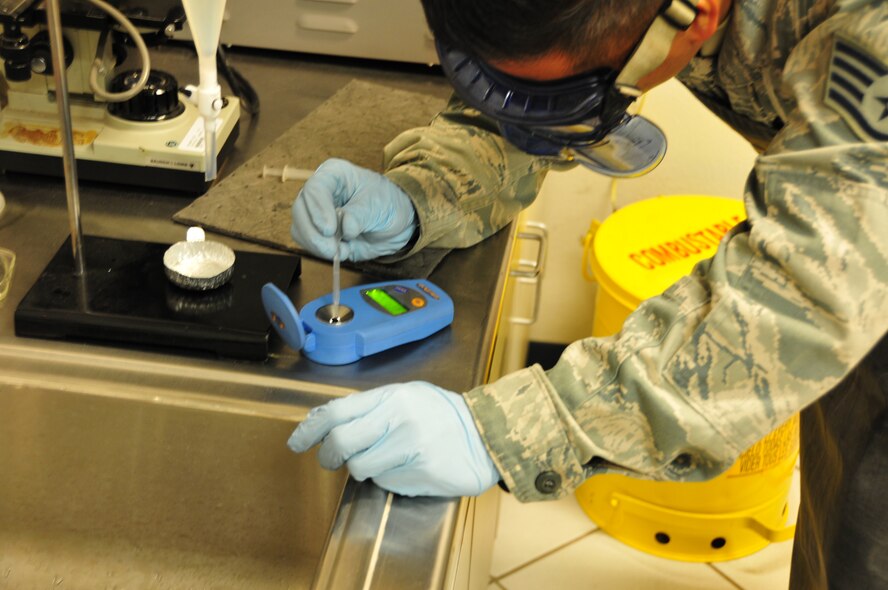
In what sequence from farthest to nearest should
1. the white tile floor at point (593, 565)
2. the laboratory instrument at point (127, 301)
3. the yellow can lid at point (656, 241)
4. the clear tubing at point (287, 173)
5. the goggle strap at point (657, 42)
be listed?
the white tile floor at point (593, 565)
the yellow can lid at point (656, 241)
the clear tubing at point (287, 173)
the laboratory instrument at point (127, 301)
the goggle strap at point (657, 42)

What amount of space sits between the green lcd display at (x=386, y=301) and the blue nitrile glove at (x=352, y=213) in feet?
0.24

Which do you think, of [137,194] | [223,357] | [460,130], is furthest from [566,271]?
[223,357]

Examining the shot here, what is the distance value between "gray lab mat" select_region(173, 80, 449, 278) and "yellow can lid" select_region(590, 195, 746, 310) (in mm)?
492

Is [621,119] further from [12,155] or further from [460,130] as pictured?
[12,155]

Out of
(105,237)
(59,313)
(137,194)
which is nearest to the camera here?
(59,313)

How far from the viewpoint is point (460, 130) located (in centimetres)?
110

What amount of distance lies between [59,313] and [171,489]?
7.5 inches

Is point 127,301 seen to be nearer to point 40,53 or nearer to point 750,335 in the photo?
point 40,53

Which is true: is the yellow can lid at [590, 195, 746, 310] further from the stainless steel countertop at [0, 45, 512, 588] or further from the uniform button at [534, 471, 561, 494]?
the uniform button at [534, 471, 561, 494]

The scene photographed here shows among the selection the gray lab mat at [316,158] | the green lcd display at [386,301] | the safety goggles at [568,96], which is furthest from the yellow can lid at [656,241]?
the green lcd display at [386,301]

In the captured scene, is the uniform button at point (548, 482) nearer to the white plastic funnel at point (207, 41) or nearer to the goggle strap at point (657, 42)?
the goggle strap at point (657, 42)

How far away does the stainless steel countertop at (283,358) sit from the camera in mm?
711

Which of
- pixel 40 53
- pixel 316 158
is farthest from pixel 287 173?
pixel 40 53

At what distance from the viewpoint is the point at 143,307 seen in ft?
2.89
